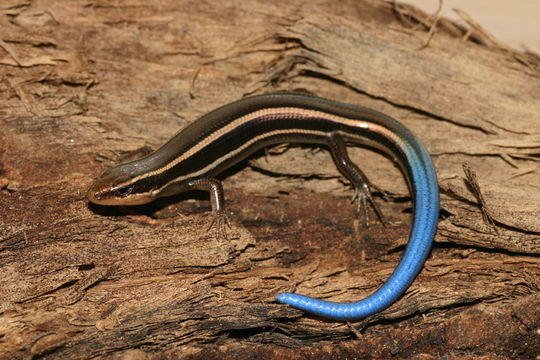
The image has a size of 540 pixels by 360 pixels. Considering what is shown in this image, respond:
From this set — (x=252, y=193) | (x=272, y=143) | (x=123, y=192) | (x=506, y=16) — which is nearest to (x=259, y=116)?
(x=272, y=143)

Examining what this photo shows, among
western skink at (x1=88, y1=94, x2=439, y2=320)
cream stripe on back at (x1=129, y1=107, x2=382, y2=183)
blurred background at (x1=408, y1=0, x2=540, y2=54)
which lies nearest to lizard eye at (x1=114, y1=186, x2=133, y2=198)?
western skink at (x1=88, y1=94, x2=439, y2=320)

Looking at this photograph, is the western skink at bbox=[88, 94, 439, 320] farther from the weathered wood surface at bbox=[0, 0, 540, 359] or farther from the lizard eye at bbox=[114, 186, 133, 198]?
the weathered wood surface at bbox=[0, 0, 540, 359]

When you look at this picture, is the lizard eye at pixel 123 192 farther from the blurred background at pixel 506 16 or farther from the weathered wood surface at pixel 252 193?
the blurred background at pixel 506 16

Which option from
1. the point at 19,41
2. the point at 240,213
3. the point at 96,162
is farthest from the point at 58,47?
the point at 240,213

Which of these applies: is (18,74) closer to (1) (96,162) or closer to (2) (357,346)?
(1) (96,162)

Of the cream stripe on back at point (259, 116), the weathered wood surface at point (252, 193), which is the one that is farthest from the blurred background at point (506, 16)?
the cream stripe on back at point (259, 116)

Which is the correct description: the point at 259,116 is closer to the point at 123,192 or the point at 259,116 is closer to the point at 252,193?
the point at 252,193

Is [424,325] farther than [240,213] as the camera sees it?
No
